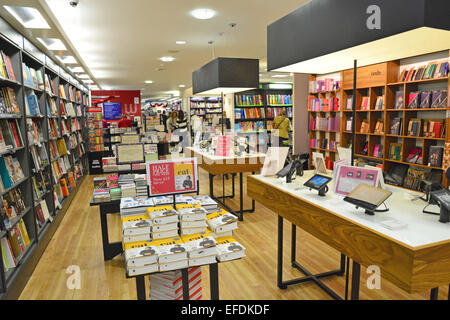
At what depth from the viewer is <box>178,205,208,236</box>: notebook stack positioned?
197 cm

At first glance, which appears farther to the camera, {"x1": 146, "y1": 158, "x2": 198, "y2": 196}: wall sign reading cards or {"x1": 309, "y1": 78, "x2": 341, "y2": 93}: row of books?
{"x1": 309, "y1": 78, "x2": 341, "y2": 93}: row of books

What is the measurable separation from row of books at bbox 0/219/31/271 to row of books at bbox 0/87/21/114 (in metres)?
1.13

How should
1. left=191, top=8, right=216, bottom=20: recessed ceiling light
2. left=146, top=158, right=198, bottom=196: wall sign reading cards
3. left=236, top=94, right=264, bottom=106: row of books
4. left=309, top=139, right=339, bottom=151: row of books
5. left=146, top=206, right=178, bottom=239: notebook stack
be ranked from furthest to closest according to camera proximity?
left=236, top=94, right=264, bottom=106: row of books, left=309, top=139, right=339, bottom=151: row of books, left=191, top=8, right=216, bottom=20: recessed ceiling light, left=146, top=158, right=198, bottom=196: wall sign reading cards, left=146, top=206, right=178, bottom=239: notebook stack

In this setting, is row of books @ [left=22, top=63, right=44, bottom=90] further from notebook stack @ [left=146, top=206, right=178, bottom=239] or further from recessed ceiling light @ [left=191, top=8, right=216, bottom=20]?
notebook stack @ [left=146, top=206, right=178, bottom=239]

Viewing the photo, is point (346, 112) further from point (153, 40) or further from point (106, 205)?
point (106, 205)

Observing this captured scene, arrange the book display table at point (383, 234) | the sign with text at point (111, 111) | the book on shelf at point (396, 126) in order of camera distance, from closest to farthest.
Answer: the book display table at point (383, 234) < the book on shelf at point (396, 126) < the sign with text at point (111, 111)

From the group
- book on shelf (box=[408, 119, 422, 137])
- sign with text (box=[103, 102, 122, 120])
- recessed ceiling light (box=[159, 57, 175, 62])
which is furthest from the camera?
sign with text (box=[103, 102, 122, 120])

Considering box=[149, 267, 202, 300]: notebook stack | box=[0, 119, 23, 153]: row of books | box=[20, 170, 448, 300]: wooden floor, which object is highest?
box=[0, 119, 23, 153]: row of books

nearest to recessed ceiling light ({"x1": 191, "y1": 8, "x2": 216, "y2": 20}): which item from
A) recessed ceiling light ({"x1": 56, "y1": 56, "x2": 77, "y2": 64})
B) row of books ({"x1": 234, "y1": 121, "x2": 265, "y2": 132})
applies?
recessed ceiling light ({"x1": 56, "y1": 56, "x2": 77, "y2": 64})

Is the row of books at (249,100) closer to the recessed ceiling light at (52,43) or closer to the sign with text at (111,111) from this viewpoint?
the recessed ceiling light at (52,43)

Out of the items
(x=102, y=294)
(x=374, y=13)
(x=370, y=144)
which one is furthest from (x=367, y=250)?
(x=370, y=144)

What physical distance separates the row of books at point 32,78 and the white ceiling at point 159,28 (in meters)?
0.69

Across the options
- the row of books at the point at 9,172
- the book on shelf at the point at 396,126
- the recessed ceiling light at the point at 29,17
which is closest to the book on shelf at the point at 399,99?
the book on shelf at the point at 396,126

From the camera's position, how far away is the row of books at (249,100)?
10.4 m
